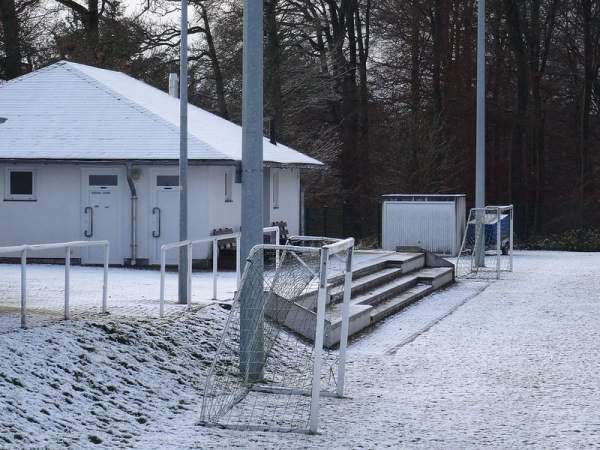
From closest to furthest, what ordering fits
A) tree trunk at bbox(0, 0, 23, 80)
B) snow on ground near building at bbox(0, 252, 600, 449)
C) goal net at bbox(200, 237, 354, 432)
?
snow on ground near building at bbox(0, 252, 600, 449) → goal net at bbox(200, 237, 354, 432) → tree trunk at bbox(0, 0, 23, 80)

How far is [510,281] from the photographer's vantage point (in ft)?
89.3

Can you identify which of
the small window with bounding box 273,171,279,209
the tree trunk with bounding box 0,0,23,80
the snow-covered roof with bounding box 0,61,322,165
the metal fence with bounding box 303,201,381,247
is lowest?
the metal fence with bounding box 303,201,381,247

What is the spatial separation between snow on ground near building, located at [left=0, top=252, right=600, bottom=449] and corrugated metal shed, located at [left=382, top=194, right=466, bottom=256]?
15.7 m

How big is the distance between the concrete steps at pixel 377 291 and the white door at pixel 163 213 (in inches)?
198

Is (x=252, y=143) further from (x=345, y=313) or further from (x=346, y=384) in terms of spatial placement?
(x=346, y=384)

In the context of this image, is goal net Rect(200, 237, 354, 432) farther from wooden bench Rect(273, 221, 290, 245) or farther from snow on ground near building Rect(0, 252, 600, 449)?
wooden bench Rect(273, 221, 290, 245)

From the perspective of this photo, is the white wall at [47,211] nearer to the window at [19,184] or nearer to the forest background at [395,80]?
the window at [19,184]

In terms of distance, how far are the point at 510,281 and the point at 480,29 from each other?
7.20 meters

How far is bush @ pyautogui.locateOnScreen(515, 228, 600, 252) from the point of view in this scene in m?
42.8

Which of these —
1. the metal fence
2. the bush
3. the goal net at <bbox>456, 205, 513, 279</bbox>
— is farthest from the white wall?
the bush

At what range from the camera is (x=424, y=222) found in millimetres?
A: 35438

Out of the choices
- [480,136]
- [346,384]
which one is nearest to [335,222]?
[480,136]

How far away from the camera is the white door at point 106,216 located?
28109 mm

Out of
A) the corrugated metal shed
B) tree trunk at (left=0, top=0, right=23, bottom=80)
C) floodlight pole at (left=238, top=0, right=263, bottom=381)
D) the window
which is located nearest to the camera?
floodlight pole at (left=238, top=0, right=263, bottom=381)
